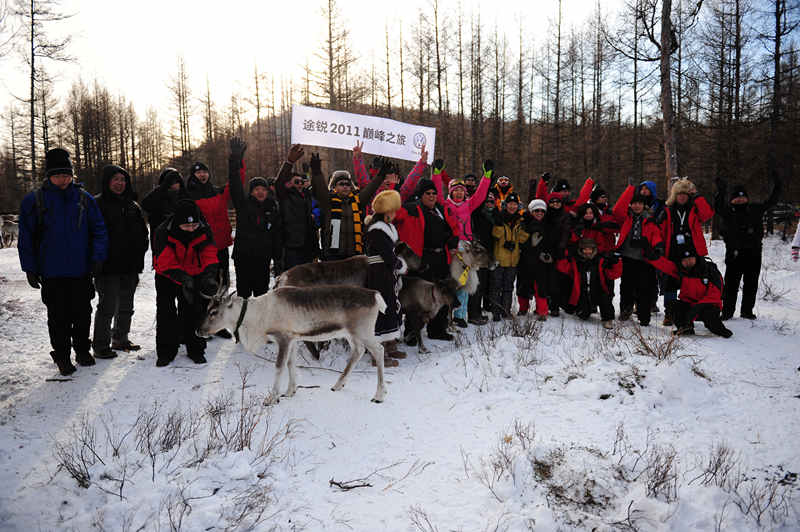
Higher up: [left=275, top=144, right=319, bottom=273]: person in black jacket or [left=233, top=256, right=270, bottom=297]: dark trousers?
[left=275, top=144, right=319, bottom=273]: person in black jacket

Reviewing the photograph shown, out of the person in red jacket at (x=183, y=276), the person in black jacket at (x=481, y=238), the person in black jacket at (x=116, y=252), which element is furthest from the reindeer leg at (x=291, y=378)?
the person in black jacket at (x=481, y=238)

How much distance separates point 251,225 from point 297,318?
7.55 feet

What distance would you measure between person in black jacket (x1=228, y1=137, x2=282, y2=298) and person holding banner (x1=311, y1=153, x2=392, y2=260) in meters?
0.76

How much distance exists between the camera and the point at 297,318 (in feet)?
15.7

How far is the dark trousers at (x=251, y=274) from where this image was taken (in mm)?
6500

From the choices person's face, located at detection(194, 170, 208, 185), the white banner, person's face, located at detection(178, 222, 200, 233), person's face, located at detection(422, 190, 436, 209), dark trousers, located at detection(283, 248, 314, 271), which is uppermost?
the white banner

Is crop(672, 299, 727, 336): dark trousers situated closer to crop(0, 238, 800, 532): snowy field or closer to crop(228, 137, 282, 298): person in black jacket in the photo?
crop(0, 238, 800, 532): snowy field

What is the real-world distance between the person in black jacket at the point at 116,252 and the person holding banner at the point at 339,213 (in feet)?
8.69

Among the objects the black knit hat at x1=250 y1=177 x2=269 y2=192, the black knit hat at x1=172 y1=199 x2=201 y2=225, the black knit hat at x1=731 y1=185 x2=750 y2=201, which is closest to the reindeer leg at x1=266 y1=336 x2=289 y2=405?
the black knit hat at x1=172 y1=199 x2=201 y2=225

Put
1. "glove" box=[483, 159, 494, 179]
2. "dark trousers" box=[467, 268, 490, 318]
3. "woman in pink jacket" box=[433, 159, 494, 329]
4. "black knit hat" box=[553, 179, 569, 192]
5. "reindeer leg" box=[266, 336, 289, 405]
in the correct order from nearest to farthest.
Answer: "reindeer leg" box=[266, 336, 289, 405]
"woman in pink jacket" box=[433, 159, 494, 329]
"glove" box=[483, 159, 494, 179]
"dark trousers" box=[467, 268, 490, 318]
"black knit hat" box=[553, 179, 569, 192]

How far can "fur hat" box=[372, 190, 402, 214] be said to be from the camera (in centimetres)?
554

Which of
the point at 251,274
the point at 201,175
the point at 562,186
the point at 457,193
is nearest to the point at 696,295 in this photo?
the point at 562,186

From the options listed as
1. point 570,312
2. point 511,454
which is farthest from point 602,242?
point 511,454

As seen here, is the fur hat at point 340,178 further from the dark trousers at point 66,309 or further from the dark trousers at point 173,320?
the dark trousers at point 66,309
